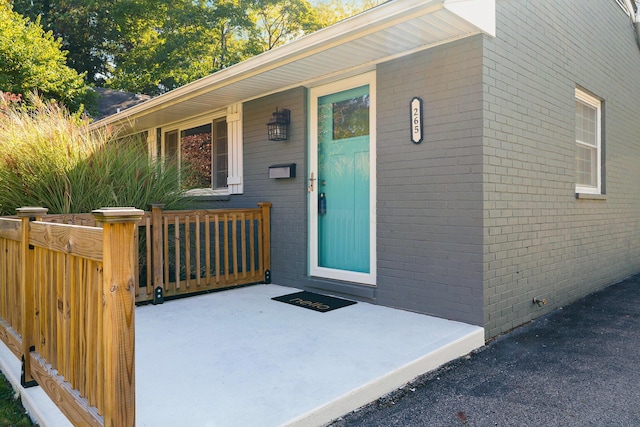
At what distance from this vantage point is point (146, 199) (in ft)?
15.2

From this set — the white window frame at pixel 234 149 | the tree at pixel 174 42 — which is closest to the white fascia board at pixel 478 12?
the white window frame at pixel 234 149

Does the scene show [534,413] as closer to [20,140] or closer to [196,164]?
[20,140]

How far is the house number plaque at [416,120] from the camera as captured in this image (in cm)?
375

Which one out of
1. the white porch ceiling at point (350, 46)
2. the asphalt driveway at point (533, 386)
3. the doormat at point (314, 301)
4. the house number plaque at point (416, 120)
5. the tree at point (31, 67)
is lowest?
the asphalt driveway at point (533, 386)

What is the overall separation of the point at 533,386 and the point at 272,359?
1.59 meters

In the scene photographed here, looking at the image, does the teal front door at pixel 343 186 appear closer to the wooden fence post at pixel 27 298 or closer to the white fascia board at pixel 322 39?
the white fascia board at pixel 322 39

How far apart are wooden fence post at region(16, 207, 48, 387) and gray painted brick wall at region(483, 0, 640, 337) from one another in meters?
3.07

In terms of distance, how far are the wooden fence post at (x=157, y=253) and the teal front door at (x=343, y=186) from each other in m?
1.64

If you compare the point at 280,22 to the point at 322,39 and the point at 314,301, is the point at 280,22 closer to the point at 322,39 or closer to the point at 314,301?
the point at 322,39

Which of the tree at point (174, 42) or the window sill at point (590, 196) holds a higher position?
the tree at point (174, 42)

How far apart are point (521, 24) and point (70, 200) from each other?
179 inches

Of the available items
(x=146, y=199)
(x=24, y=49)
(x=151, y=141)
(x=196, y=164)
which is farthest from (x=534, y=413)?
(x=24, y=49)

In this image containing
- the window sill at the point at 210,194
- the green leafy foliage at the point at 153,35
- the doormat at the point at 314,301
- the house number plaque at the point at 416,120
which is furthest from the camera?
the green leafy foliage at the point at 153,35

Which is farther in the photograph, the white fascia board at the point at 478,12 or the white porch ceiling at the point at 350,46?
the white porch ceiling at the point at 350,46
